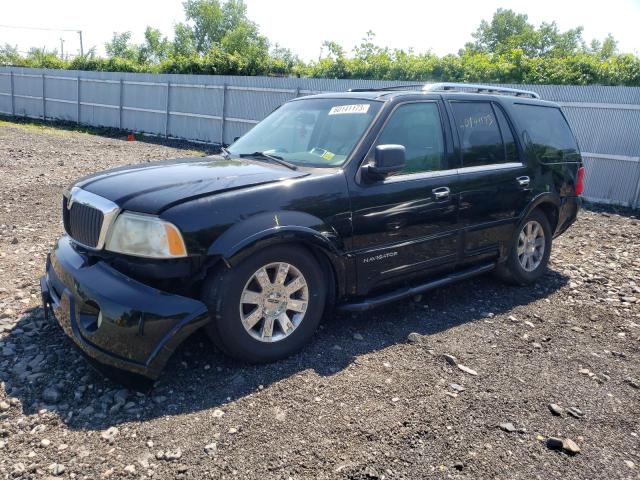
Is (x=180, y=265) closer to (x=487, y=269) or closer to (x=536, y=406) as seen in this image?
(x=536, y=406)

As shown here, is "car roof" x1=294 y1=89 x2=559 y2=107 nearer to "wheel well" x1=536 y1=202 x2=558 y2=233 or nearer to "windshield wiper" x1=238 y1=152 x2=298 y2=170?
"windshield wiper" x1=238 y1=152 x2=298 y2=170

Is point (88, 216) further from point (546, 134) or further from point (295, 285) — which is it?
point (546, 134)

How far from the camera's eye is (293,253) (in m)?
3.61

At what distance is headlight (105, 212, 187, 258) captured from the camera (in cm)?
319

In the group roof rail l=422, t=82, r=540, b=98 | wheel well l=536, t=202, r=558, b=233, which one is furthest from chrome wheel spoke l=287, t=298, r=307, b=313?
wheel well l=536, t=202, r=558, b=233

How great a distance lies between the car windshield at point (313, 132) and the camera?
417cm

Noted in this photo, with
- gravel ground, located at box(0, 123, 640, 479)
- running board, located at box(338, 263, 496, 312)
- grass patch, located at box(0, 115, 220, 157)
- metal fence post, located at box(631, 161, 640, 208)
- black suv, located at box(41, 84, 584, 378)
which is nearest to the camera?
gravel ground, located at box(0, 123, 640, 479)

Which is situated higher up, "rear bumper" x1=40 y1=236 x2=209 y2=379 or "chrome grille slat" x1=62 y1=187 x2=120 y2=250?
"chrome grille slat" x1=62 y1=187 x2=120 y2=250

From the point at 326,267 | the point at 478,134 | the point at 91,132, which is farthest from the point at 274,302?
the point at 91,132

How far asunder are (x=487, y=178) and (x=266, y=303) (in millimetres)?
2479

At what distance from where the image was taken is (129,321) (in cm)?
309

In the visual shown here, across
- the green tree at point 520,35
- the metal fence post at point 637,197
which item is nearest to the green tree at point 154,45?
the green tree at point 520,35

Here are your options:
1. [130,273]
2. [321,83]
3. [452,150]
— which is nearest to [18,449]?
[130,273]

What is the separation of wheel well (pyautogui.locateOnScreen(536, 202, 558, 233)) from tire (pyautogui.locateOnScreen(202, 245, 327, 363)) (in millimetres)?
2981
